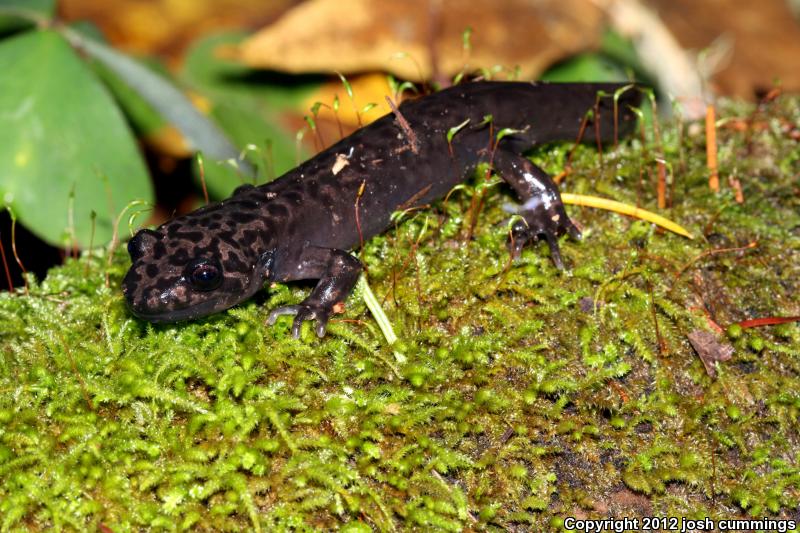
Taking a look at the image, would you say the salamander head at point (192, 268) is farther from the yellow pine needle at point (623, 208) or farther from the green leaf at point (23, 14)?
the green leaf at point (23, 14)

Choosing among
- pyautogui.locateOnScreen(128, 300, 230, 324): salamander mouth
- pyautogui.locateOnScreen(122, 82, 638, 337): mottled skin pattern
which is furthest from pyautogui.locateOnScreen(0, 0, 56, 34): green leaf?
pyautogui.locateOnScreen(128, 300, 230, 324): salamander mouth

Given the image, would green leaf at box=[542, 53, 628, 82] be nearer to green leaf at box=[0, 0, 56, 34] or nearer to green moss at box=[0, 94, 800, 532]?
green moss at box=[0, 94, 800, 532]

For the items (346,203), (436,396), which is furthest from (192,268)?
(436,396)

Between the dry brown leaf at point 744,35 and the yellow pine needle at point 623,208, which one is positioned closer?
the yellow pine needle at point 623,208

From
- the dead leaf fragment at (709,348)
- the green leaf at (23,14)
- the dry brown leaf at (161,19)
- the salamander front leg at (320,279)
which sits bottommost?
the dead leaf fragment at (709,348)

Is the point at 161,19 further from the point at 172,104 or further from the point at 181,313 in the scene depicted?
the point at 181,313

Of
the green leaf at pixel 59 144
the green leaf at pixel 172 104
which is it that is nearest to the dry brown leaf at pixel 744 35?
the green leaf at pixel 172 104
